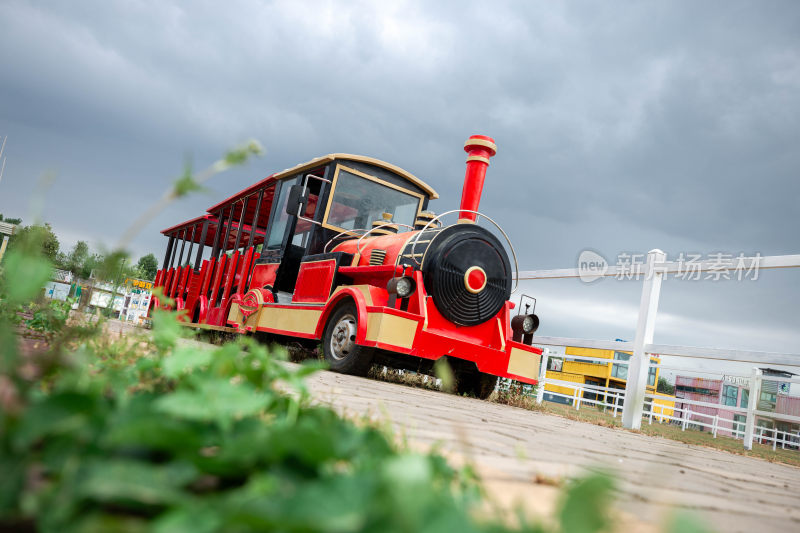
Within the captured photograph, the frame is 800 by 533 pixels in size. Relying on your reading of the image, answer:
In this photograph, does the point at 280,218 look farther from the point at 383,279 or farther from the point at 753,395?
the point at 753,395

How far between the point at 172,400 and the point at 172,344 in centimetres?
57

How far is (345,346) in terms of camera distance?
514cm

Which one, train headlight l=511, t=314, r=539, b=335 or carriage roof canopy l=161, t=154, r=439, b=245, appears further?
carriage roof canopy l=161, t=154, r=439, b=245

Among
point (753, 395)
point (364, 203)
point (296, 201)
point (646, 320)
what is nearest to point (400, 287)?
point (296, 201)

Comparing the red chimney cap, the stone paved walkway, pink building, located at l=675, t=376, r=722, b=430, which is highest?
the red chimney cap

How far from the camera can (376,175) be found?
6.79 metres

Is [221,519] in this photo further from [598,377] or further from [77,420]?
[598,377]

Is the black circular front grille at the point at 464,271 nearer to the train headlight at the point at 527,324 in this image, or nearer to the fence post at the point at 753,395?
the train headlight at the point at 527,324

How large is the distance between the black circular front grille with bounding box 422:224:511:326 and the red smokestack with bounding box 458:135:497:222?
0.51 meters

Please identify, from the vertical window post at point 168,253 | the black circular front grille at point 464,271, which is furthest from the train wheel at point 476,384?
the vertical window post at point 168,253

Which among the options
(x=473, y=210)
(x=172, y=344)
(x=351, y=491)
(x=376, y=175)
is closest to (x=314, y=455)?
(x=351, y=491)

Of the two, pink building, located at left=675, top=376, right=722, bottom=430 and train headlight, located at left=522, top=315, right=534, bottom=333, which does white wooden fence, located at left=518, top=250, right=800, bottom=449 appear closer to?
pink building, located at left=675, top=376, right=722, bottom=430

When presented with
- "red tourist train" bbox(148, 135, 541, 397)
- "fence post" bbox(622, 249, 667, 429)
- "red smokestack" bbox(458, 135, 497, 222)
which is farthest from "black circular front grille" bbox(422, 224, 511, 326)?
"fence post" bbox(622, 249, 667, 429)

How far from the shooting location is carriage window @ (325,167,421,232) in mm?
6543
